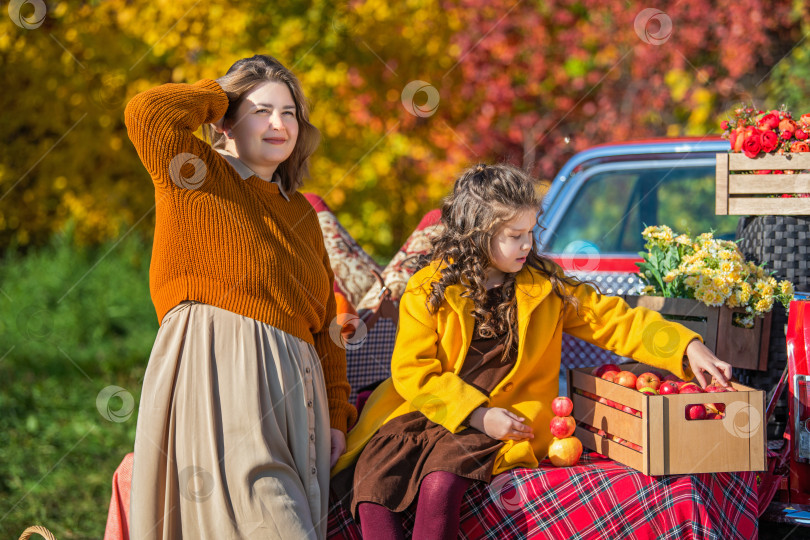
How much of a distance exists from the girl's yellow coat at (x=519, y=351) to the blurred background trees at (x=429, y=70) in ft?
11.1

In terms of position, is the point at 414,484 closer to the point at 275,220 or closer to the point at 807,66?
the point at 275,220

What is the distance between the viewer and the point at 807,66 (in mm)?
6324

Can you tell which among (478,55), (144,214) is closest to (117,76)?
(144,214)

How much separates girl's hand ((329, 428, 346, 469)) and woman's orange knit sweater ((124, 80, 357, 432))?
378mm

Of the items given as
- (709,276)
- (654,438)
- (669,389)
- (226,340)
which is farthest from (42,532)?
(709,276)

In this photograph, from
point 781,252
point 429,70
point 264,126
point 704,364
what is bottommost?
point 704,364

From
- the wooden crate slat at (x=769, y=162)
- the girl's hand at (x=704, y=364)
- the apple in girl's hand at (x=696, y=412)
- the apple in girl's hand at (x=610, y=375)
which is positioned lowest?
the apple in girl's hand at (x=696, y=412)

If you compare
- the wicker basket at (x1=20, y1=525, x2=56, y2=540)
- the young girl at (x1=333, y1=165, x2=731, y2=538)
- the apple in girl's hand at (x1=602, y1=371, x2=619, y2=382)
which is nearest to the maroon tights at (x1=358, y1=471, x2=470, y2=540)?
the young girl at (x1=333, y1=165, x2=731, y2=538)

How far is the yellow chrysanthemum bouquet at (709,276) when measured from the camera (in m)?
3.14

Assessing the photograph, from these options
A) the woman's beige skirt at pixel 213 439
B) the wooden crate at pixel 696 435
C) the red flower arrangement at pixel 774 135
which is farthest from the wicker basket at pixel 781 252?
the woman's beige skirt at pixel 213 439

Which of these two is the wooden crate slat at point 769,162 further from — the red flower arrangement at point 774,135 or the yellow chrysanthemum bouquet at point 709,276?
the yellow chrysanthemum bouquet at point 709,276

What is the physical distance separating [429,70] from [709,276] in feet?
12.9

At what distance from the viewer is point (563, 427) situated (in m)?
2.65

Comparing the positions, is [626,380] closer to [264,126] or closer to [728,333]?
[728,333]
